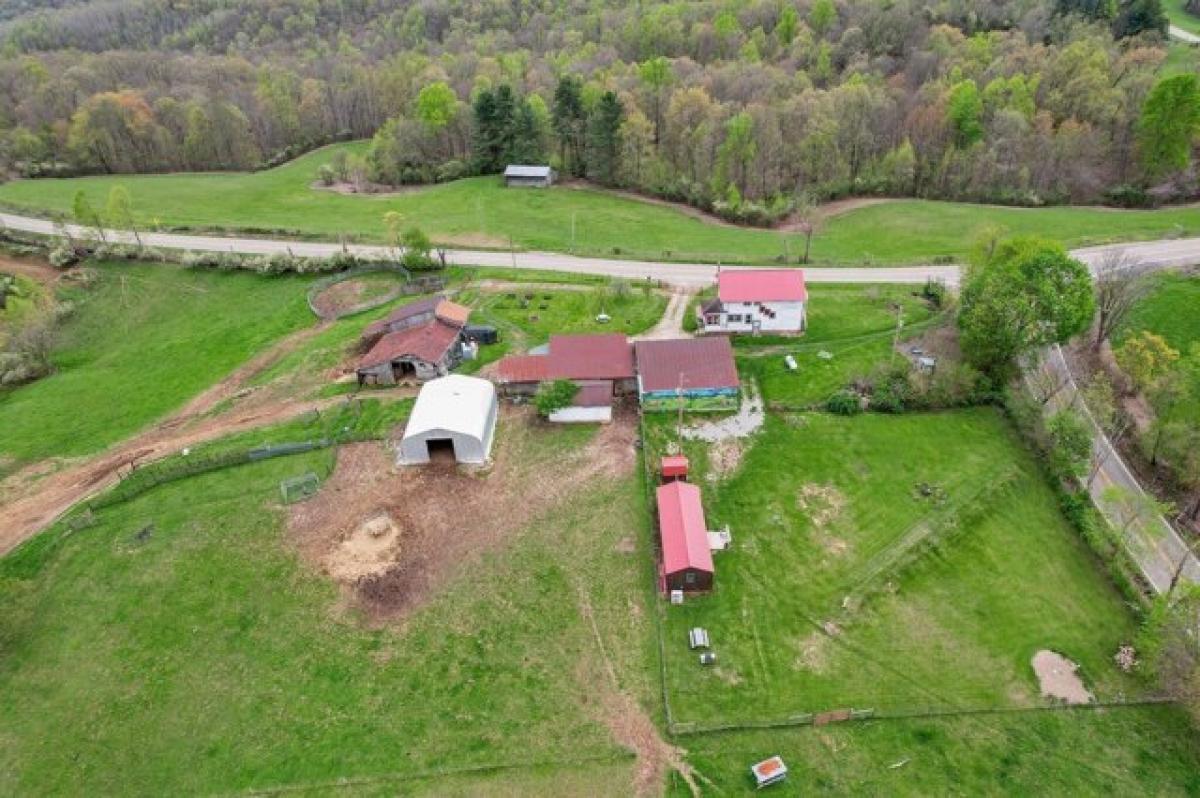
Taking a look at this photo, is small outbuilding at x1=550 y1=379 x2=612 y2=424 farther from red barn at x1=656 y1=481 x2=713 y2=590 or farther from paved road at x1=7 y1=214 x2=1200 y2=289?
paved road at x1=7 y1=214 x2=1200 y2=289

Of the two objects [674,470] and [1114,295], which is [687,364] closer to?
[674,470]

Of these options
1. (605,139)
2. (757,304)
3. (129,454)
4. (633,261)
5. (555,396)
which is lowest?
(129,454)

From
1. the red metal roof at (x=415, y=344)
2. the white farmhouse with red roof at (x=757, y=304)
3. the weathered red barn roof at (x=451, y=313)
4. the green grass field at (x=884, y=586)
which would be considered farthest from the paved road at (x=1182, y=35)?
the red metal roof at (x=415, y=344)

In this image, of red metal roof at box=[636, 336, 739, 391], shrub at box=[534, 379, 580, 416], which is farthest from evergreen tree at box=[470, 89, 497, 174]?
shrub at box=[534, 379, 580, 416]

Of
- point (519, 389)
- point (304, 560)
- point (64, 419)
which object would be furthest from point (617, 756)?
point (64, 419)

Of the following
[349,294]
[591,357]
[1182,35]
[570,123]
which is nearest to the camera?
[591,357]

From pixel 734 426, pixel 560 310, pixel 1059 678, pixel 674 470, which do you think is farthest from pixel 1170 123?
pixel 674 470
